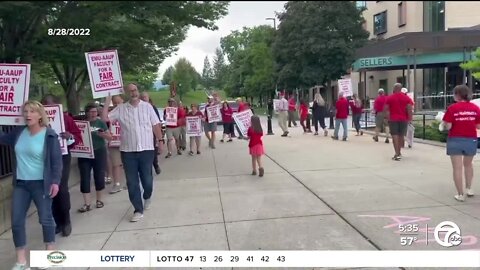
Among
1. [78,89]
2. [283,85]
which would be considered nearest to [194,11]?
[78,89]

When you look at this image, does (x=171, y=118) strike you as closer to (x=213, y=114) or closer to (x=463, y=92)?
(x=213, y=114)

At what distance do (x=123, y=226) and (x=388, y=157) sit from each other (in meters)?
6.52

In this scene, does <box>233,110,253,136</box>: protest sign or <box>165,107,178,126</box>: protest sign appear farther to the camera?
<box>165,107,178,126</box>: protest sign

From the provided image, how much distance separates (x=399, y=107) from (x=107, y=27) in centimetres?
683

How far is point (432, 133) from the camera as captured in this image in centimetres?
1321

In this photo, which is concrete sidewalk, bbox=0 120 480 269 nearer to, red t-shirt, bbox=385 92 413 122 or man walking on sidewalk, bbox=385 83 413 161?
man walking on sidewalk, bbox=385 83 413 161

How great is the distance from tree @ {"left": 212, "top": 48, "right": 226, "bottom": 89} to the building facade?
1285mm

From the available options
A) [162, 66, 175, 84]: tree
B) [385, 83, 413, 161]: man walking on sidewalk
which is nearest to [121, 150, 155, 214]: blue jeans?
[162, 66, 175, 84]: tree

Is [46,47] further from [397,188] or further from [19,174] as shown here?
[397,188]

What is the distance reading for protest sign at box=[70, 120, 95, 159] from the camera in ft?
20.0

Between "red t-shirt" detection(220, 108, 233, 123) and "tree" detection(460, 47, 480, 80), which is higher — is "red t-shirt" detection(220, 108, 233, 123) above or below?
below

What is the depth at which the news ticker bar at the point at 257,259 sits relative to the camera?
3480mm

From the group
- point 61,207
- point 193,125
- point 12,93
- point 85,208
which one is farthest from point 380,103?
point 12,93

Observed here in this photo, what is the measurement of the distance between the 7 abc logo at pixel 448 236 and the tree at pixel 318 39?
213 centimetres
